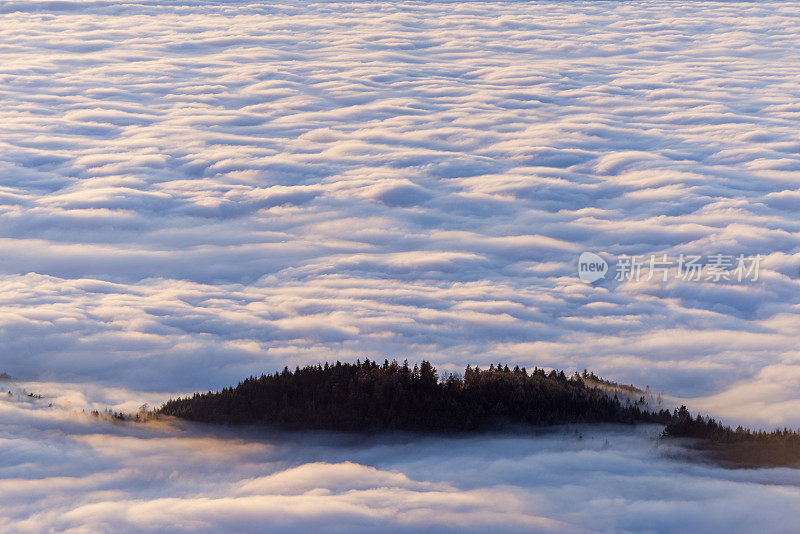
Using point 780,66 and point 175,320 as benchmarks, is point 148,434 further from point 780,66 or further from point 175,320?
point 780,66

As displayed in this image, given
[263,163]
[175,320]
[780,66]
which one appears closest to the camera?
[175,320]

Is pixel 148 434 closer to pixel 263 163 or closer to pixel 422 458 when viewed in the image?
pixel 422 458

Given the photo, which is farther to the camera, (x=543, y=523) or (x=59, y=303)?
(x=59, y=303)

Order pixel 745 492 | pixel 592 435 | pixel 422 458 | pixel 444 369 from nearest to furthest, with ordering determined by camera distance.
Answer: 1. pixel 745 492
2. pixel 422 458
3. pixel 592 435
4. pixel 444 369

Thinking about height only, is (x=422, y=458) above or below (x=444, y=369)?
below

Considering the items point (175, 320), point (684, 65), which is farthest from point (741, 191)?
point (684, 65)

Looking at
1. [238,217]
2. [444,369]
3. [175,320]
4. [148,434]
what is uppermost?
[238,217]
